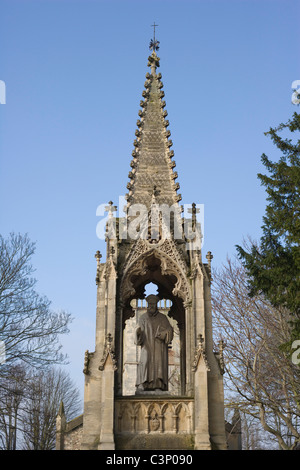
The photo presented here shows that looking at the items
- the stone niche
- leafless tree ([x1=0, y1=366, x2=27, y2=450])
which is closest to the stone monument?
the stone niche

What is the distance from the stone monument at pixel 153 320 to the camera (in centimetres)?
1305

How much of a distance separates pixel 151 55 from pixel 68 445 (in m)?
24.4

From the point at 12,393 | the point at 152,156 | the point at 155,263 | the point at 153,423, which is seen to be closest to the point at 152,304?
the point at 155,263

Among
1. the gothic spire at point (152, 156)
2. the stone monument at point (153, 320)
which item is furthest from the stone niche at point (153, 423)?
the gothic spire at point (152, 156)

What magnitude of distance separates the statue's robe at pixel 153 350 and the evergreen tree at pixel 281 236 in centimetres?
285

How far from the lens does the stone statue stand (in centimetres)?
1423

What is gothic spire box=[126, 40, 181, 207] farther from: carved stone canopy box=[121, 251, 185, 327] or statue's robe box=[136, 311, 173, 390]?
statue's robe box=[136, 311, 173, 390]

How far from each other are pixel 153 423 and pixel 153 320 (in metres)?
2.54

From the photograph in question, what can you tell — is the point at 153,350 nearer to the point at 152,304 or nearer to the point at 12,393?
the point at 152,304

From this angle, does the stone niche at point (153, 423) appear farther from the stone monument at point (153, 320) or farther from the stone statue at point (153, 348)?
the stone statue at point (153, 348)

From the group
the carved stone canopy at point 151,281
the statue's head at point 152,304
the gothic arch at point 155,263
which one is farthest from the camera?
the statue's head at point 152,304

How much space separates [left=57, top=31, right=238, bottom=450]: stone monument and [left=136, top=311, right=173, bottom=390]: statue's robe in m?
0.02

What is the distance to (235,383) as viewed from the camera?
2441 centimetres

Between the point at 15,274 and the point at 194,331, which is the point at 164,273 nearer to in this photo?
the point at 194,331
